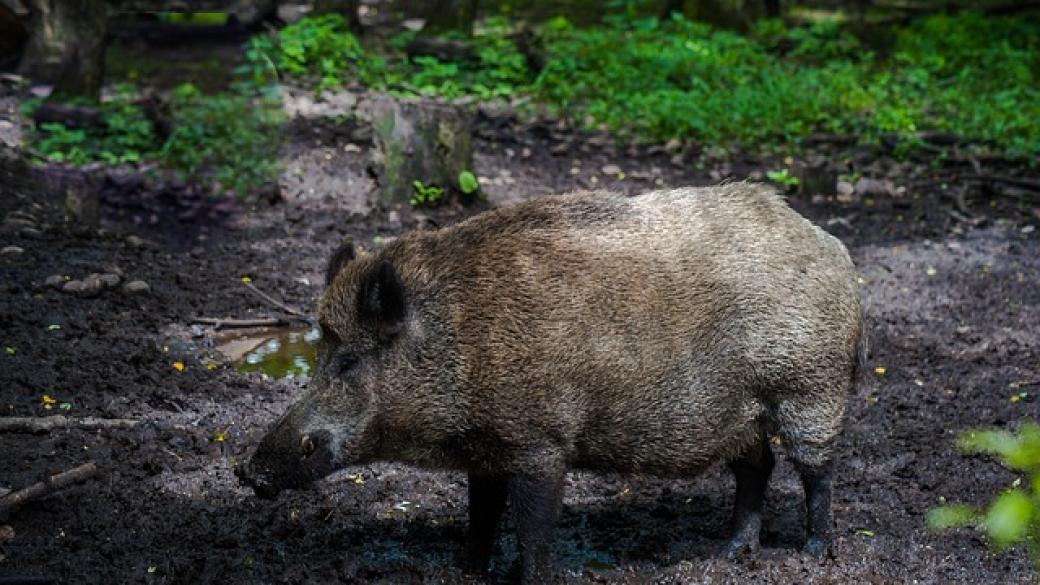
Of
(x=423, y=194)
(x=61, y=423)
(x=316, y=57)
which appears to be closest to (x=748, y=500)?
(x=61, y=423)

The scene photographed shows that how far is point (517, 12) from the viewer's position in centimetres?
1681

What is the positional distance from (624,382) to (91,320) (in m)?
3.38

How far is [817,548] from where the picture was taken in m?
4.69

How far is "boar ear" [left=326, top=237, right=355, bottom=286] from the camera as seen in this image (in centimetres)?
446

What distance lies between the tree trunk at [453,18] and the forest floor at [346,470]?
5.13 metres

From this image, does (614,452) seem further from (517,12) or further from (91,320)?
(517,12)

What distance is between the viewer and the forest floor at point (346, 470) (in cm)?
452

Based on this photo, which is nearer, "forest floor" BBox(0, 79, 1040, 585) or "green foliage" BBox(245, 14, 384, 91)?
"forest floor" BBox(0, 79, 1040, 585)

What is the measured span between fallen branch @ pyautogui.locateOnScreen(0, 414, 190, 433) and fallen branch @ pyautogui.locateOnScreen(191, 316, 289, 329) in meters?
1.38

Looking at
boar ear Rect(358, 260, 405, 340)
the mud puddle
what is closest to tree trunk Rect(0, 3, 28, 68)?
the mud puddle

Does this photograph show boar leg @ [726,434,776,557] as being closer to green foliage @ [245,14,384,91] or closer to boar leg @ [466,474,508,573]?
boar leg @ [466,474,508,573]

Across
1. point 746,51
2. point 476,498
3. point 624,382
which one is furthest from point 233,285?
point 746,51

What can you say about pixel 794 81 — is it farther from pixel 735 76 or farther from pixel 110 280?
pixel 110 280

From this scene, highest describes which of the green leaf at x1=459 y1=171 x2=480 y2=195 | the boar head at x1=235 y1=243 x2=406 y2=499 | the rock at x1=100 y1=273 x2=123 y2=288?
the boar head at x1=235 y1=243 x2=406 y2=499
